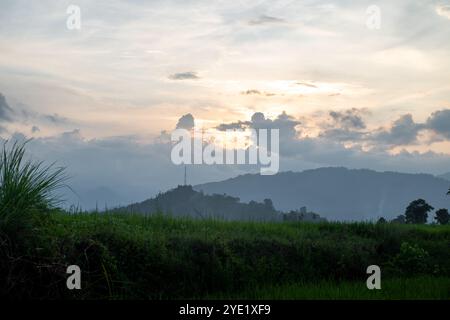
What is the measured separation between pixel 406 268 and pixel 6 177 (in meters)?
11.9

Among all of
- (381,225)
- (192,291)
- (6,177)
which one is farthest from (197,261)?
(381,225)

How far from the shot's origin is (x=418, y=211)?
1264 inches

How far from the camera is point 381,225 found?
70.5ft

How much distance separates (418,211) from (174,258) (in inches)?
815

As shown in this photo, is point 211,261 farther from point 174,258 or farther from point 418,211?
point 418,211

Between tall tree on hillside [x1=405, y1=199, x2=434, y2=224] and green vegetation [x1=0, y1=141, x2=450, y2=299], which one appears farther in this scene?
tall tree on hillside [x1=405, y1=199, x2=434, y2=224]

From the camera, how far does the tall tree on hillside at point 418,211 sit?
104 feet

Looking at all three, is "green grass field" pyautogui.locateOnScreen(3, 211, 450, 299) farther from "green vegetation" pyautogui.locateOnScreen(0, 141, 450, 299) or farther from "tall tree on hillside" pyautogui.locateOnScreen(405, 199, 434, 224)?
"tall tree on hillside" pyautogui.locateOnScreen(405, 199, 434, 224)

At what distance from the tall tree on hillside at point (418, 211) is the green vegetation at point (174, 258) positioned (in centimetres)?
1290

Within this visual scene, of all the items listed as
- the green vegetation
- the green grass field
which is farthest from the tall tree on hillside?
the green vegetation

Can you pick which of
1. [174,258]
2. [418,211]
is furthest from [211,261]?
[418,211]

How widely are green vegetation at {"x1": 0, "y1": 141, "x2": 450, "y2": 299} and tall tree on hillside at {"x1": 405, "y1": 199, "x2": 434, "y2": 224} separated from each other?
12895 mm

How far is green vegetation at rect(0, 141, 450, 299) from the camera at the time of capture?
44.2ft
